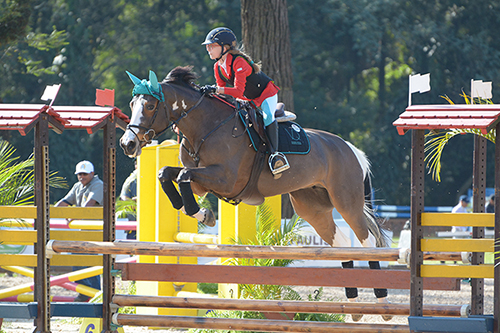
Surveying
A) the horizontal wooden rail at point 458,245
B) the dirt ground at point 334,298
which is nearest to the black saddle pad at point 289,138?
the horizontal wooden rail at point 458,245

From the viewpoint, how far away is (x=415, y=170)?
3.65m

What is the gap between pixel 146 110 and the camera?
13.6 feet

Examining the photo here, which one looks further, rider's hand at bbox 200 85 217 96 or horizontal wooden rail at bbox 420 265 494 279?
rider's hand at bbox 200 85 217 96

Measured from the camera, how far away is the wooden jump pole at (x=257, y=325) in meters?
3.83

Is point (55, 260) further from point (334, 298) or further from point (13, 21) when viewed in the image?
point (13, 21)

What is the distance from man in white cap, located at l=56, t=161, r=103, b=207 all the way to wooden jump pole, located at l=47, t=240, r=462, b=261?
11.3 ft

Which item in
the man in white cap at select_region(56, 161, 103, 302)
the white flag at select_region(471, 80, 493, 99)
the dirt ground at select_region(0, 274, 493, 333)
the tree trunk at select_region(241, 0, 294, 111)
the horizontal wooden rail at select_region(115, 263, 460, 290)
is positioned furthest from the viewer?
the tree trunk at select_region(241, 0, 294, 111)

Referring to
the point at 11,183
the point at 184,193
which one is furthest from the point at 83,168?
the point at 184,193

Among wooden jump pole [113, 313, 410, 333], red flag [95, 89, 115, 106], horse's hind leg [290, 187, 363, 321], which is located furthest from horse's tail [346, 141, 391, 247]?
red flag [95, 89, 115, 106]

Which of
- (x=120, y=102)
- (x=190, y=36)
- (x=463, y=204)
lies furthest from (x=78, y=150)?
(x=463, y=204)

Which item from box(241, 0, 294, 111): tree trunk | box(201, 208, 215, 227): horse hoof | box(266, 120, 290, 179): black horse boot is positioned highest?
box(241, 0, 294, 111): tree trunk

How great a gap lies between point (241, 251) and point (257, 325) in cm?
55

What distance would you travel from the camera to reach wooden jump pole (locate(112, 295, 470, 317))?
153 inches

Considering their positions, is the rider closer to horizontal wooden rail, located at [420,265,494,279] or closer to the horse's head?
the horse's head
